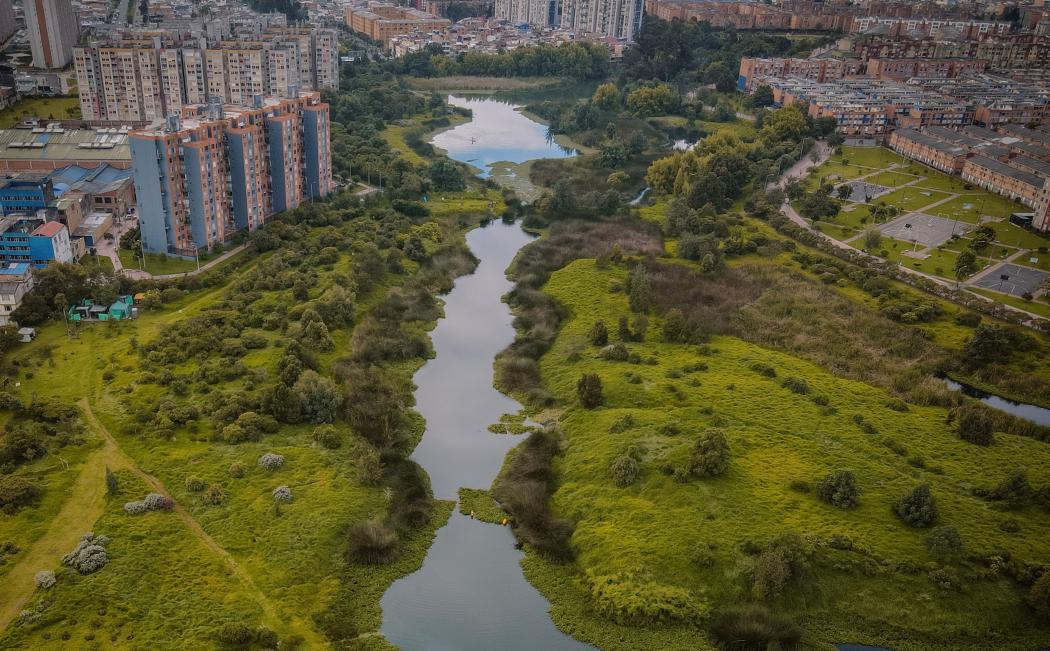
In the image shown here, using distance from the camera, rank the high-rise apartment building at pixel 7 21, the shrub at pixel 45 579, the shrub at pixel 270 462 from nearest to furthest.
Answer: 1. the shrub at pixel 45 579
2. the shrub at pixel 270 462
3. the high-rise apartment building at pixel 7 21

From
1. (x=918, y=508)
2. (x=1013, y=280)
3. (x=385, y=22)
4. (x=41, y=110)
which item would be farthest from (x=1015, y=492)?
(x=385, y=22)

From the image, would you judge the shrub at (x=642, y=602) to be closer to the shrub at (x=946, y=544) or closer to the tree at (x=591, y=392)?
the shrub at (x=946, y=544)

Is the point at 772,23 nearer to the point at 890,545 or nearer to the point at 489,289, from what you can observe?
the point at 489,289

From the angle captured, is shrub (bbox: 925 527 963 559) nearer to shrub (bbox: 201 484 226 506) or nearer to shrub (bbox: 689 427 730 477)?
shrub (bbox: 689 427 730 477)

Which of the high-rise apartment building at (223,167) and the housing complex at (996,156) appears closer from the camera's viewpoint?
the high-rise apartment building at (223,167)

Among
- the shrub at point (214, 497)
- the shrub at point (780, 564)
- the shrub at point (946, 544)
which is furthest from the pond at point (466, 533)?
the shrub at point (946, 544)

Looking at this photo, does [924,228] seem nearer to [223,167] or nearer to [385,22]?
[223,167]
